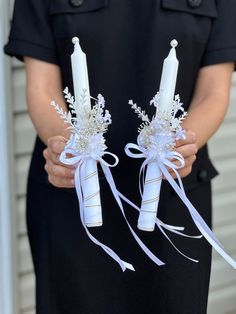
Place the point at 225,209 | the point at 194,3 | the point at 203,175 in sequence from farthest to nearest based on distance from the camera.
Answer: the point at 225,209 < the point at 203,175 < the point at 194,3

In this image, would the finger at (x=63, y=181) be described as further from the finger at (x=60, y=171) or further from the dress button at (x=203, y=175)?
the dress button at (x=203, y=175)

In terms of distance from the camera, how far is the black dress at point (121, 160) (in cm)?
127

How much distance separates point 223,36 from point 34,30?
37cm

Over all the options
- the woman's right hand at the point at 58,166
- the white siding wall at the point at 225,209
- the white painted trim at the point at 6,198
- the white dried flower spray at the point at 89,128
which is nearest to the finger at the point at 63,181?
the woman's right hand at the point at 58,166

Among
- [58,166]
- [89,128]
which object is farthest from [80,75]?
[58,166]

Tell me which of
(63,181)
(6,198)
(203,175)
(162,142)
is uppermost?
(162,142)

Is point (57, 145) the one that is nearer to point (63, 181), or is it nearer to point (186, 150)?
point (63, 181)

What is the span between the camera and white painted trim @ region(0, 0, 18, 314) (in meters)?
1.82

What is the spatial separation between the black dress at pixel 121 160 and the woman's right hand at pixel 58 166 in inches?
9.2

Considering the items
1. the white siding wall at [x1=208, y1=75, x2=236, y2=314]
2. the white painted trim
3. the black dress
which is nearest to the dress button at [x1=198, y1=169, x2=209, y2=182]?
the black dress

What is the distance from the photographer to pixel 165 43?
1.28 metres

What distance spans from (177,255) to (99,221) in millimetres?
431

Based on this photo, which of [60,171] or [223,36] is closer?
[60,171]

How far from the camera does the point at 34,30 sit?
1.30 metres
